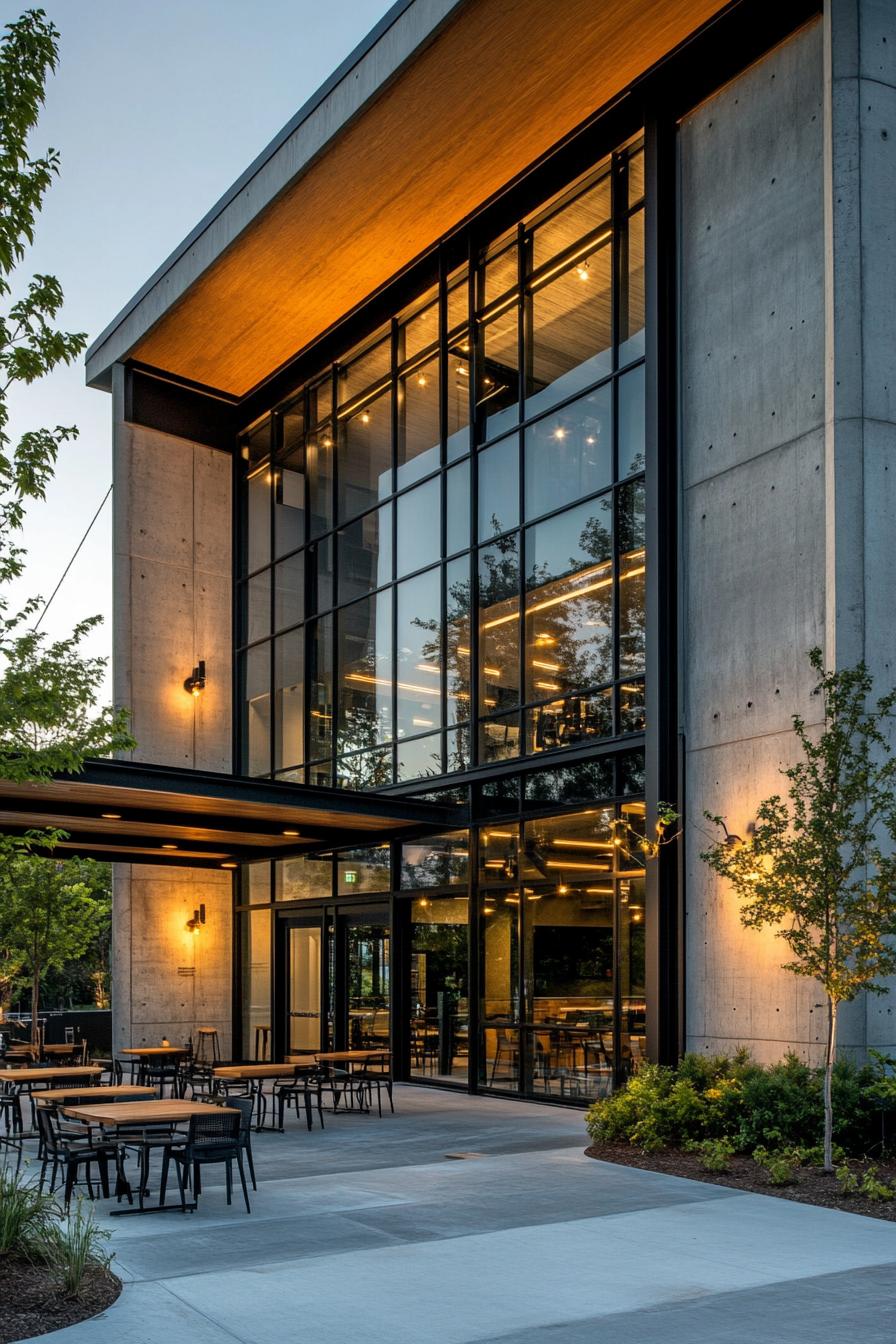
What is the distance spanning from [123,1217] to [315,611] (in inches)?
552

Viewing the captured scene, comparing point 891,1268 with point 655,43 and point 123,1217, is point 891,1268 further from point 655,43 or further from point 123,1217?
point 655,43

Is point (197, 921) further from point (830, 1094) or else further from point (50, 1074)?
point (830, 1094)

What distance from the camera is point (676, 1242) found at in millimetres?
8992

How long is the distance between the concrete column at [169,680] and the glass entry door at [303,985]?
2.04 meters

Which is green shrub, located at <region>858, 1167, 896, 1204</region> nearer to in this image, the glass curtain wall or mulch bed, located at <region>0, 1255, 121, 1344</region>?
mulch bed, located at <region>0, 1255, 121, 1344</region>

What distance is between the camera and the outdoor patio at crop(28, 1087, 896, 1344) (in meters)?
7.01

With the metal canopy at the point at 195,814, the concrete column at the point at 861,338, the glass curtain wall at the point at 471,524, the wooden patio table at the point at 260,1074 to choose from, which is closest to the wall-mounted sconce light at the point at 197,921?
the metal canopy at the point at 195,814

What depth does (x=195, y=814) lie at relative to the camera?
1847cm

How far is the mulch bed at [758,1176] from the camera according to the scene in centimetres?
1026

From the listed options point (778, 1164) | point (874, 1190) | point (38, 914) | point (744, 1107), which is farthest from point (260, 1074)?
point (38, 914)

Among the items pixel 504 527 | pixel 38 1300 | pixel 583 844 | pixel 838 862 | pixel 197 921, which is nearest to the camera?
pixel 38 1300

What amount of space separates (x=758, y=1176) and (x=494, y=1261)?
12.3 ft

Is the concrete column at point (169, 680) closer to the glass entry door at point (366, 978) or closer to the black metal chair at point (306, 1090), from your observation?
the glass entry door at point (366, 978)

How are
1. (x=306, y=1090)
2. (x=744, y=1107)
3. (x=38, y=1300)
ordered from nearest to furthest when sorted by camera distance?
(x=38, y=1300) → (x=744, y=1107) → (x=306, y=1090)
